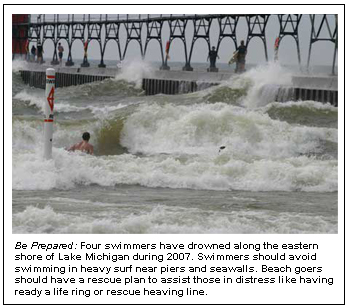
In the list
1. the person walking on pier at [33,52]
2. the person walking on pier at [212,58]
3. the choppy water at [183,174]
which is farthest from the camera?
→ the person walking on pier at [33,52]

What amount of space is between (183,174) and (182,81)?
62.3ft

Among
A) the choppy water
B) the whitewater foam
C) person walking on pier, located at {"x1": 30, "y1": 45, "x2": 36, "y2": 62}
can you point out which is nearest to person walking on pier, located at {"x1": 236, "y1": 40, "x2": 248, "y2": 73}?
the whitewater foam

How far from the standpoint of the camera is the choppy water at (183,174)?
839 cm

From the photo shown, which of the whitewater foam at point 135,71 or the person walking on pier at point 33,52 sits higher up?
the person walking on pier at point 33,52

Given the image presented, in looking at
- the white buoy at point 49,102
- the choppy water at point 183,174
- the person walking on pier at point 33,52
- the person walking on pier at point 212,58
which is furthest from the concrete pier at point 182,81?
the white buoy at point 49,102

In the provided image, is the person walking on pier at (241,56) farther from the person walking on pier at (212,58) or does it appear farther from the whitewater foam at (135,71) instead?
the whitewater foam at (135,71)

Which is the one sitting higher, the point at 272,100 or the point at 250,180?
the point at 272,100

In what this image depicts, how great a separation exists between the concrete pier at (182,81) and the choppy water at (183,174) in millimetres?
1229

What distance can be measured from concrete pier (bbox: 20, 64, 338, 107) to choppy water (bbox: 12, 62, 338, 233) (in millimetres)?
1229

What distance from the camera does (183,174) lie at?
12.1m

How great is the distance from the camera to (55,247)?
6555mm
